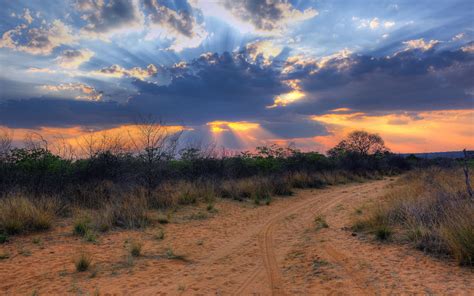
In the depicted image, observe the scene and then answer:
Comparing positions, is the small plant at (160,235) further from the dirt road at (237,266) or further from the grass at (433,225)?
the grass at (433,225)

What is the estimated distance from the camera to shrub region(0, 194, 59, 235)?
30.1 ft

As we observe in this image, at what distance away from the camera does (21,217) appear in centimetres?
943

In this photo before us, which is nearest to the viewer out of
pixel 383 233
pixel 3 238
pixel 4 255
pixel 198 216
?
pixel 4 255

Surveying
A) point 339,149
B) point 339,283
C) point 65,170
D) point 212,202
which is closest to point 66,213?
point 65,170

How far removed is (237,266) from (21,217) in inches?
264

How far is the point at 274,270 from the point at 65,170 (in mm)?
12610

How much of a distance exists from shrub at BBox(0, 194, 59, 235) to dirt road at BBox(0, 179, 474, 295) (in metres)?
0.51

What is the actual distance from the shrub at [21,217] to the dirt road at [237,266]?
508mm

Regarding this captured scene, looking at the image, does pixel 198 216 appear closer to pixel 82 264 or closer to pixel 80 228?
pixel 80 228

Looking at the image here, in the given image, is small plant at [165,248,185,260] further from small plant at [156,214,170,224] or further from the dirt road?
small plant at [156,214,170,224]

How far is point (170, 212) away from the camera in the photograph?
43.4 ft

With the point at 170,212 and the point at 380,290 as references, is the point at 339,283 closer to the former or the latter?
the point at 380,290

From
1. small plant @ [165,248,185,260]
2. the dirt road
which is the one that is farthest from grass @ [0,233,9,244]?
small plant @ [165,248,185,260]

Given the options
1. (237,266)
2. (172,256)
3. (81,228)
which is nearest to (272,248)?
(237,266)
